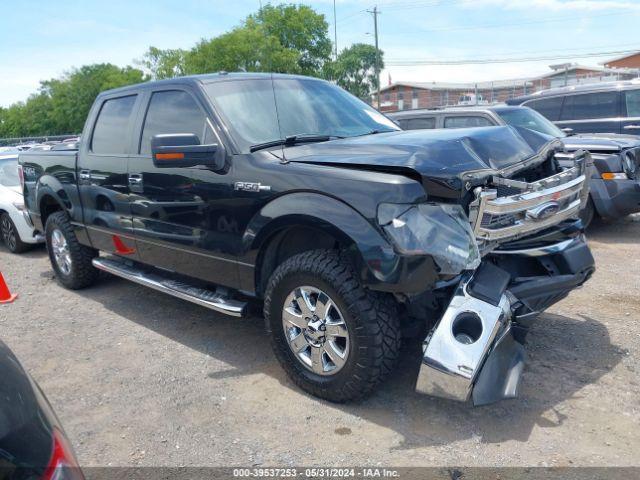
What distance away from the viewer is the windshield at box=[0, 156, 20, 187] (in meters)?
8.38

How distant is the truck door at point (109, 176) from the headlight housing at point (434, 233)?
2691 mm

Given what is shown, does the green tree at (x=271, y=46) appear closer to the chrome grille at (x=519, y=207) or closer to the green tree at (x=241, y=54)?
the green tree at (x=241, y=54)

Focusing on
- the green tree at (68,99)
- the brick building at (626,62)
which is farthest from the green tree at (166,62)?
the brick building at (626,62)

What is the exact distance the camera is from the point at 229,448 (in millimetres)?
3000

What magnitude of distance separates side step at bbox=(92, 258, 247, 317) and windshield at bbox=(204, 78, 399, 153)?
1.07 metres

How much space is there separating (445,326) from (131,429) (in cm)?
190

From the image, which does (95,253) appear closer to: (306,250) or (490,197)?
(306,250)

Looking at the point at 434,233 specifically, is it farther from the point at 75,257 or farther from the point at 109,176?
the point at 75,257

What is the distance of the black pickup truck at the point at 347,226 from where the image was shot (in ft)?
9.55

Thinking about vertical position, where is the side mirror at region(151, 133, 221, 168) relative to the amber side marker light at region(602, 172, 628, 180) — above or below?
above

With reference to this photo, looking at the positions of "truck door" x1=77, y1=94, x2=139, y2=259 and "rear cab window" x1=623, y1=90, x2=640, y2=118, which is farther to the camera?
"rear cab window" x1=623, y1=90, x2=640, y2=118

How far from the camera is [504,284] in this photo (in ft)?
10.2

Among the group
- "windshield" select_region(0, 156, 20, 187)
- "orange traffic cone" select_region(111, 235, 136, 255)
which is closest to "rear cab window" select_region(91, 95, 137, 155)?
"orange traffic cone" select_region(111, 235, 136, 255)

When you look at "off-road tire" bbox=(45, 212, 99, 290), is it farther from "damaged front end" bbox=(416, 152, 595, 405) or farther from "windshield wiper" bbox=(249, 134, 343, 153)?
"damaged front end" bbox=(416, 152, 595, 405)
